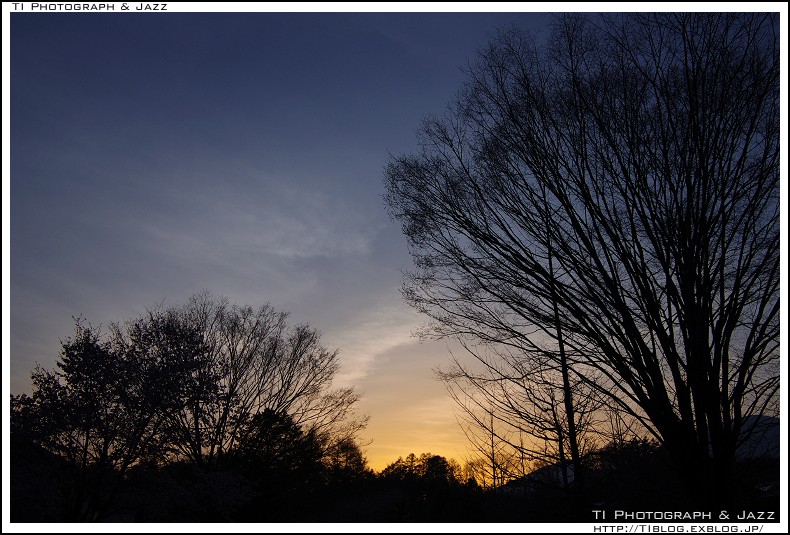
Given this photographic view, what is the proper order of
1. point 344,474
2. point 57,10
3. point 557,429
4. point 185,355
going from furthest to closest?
point 344,474
point 185,355
point 557,429
point 57,10

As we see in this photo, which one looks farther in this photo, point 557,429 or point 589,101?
point 557,429

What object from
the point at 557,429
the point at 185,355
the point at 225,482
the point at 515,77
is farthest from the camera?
the point at 185,355

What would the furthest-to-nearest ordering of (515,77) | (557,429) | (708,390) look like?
(557,429), (515,77), (708,390)

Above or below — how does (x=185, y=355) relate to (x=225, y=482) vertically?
above

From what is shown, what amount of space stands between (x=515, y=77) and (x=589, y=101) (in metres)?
1.15

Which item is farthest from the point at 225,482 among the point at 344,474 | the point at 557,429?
the point at 344,474

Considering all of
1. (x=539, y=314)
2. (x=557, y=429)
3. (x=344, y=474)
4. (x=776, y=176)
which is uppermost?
(x=776, y=176)

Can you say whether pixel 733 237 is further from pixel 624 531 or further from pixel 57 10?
pixel 57 10

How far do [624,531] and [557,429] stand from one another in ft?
13.2

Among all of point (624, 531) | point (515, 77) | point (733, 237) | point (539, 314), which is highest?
point (515, 77)

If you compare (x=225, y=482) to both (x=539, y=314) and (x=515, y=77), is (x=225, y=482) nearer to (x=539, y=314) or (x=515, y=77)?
(x=539, y=314)

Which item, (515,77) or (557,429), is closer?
(515,77)

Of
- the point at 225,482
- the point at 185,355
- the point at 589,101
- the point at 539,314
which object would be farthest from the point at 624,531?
the point at 185,355

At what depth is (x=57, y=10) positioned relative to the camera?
19.4 ft
